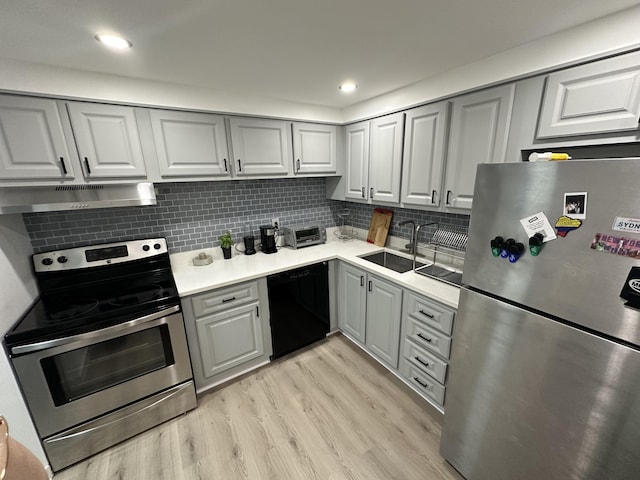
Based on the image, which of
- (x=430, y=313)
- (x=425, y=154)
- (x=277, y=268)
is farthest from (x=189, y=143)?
(x=430, y=313)

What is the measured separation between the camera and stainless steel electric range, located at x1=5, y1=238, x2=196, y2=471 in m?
1.41

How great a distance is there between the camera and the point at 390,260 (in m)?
2.51

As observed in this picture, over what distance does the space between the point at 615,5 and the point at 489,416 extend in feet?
6.11

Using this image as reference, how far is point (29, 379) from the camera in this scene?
1385mm

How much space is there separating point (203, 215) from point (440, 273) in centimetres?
212

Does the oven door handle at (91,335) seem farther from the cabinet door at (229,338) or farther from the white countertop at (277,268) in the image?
the cabinet door at (229,338)

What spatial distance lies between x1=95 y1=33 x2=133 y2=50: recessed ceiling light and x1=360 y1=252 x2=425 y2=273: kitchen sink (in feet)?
7.02

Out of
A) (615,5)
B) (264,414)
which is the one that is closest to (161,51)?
(615,5)

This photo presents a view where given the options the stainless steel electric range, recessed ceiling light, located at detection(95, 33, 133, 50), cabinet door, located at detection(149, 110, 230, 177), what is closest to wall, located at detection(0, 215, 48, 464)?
the stainless steel electric range

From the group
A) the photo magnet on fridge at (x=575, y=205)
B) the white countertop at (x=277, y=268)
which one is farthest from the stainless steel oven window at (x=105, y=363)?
the photo magnet on fridge at (x=575, y=205)

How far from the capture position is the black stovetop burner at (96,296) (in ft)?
4.63

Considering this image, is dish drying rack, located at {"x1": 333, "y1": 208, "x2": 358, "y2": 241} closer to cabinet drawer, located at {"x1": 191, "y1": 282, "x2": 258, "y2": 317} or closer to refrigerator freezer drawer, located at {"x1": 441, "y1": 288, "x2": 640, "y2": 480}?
cabinet drawer, located at {"x1": 191, "y1": 282, "x2": 258, "y2": 317}

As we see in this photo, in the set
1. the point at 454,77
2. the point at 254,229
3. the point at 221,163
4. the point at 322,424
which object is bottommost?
the point at 322,424

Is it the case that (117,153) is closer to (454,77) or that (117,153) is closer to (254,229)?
(254,229)
